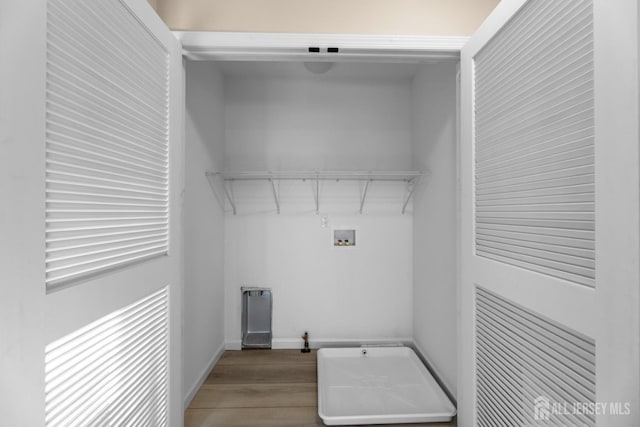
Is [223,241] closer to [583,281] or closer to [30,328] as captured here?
[30,328]

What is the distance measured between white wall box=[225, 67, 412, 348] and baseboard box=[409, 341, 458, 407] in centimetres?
15

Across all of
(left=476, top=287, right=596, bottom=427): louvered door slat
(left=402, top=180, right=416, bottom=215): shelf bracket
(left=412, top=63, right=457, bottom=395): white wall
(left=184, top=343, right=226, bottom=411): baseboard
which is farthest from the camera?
(left=402, top=180, right=416, bottom=215): shelf bracket

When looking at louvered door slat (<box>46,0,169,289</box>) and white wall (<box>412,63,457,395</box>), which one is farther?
white wall (<box>412,63,457,395</box>)

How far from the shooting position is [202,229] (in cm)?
226

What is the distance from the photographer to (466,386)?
1413 mm

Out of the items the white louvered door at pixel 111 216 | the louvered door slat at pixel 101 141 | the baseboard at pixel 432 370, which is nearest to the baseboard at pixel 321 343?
the baseboard at pixel 432 370

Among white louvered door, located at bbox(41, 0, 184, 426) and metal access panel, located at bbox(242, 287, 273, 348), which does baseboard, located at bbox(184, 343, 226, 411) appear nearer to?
metal access panel, located at bbox(242, 287, 273, 348)

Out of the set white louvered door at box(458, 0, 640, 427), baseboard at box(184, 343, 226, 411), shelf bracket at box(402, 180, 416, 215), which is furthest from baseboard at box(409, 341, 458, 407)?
baseboard at box(184, 343, 226, 411)

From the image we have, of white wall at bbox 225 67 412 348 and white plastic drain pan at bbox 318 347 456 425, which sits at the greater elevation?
white wall at bbox 225 67 412 348

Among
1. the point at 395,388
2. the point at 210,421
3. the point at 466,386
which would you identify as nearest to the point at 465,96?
the point at 466,386

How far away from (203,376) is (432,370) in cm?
158

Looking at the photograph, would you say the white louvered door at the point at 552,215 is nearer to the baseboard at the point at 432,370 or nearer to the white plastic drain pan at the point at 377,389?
the white plastic drain pan at the point at 377,389

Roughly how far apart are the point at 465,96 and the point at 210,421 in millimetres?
2068

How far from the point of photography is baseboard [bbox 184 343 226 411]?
1.98 metres
